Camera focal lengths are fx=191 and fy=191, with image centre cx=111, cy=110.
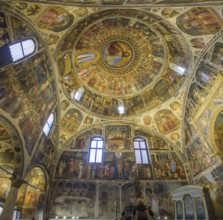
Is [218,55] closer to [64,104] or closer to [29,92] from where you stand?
[29,92]

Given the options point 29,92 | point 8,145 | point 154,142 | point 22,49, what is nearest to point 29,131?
point 8,145

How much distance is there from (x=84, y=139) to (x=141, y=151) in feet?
18.8

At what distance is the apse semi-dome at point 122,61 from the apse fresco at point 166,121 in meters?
1.06

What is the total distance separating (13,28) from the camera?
10.1 meters

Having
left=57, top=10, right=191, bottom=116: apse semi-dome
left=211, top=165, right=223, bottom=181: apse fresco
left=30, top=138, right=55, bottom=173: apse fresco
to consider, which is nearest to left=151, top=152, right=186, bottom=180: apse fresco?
left=211, top=165, right=223, bottom=181: apse fresco

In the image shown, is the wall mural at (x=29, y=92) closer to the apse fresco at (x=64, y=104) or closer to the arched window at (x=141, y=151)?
the apse fresco at (x=64, y=104)

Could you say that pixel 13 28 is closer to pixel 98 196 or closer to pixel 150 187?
pixel 98 196

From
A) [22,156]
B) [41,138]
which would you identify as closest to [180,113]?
[41,138]

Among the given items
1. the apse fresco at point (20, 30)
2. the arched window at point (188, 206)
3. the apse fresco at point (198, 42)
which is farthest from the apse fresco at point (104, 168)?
the apse fresco at point (20, 30)

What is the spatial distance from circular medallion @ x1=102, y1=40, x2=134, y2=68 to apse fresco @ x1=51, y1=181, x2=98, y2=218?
36.5 feet

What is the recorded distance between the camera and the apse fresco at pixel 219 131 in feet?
42.5

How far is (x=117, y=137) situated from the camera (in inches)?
765

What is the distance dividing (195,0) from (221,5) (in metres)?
1.47

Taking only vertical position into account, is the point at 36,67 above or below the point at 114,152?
above
